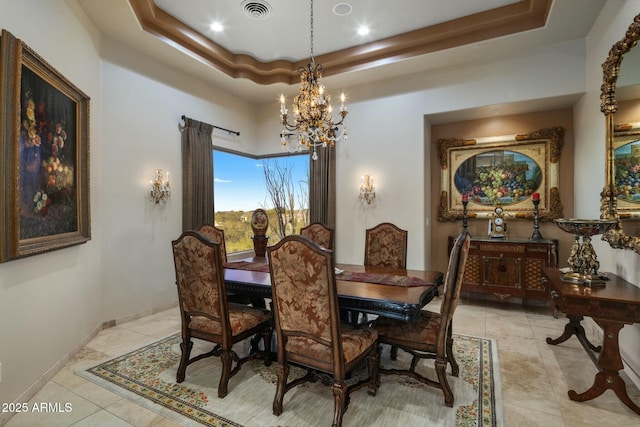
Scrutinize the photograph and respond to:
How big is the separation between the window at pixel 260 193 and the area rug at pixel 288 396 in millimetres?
2963

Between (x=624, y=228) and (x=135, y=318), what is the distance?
505 centimetres

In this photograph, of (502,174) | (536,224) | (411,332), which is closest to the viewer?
(411,332)

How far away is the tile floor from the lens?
2.04m

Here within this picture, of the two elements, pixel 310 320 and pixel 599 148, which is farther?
pixel 599 148

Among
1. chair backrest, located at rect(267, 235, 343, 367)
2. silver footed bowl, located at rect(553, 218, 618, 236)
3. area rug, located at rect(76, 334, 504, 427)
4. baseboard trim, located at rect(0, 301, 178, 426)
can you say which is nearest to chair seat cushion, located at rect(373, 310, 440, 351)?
area rug, located at rect(76, 334, 504, 427)

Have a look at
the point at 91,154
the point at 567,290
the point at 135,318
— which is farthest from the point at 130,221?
the point at 567,290

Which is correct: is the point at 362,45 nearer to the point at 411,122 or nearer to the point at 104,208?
the point at 411,122

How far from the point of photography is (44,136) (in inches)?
100

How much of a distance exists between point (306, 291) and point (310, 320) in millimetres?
185

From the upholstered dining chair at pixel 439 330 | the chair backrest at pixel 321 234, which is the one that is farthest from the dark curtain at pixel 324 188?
the upholstered dining chair at pixel 439 330

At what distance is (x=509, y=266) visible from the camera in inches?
164

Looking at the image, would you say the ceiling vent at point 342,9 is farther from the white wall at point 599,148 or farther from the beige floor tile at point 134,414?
the beige floor tile at point 134,414

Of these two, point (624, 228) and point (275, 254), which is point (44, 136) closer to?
point (275, 254)

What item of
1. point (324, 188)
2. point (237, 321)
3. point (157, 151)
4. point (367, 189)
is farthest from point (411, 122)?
point (237, 321)
